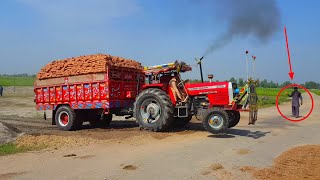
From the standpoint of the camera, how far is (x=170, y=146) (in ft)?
33.2

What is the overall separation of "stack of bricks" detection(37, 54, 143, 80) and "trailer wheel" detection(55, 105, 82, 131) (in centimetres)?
143

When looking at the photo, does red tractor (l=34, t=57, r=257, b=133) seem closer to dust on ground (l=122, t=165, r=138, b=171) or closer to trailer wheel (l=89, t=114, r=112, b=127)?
trailer wheel (l=89, t=114, r=112, b=127)

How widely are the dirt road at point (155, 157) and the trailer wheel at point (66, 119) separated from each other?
2.71m

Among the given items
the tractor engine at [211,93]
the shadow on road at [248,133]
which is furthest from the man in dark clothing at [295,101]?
the tractor engine at [211,93]

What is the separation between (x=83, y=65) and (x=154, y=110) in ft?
11.6

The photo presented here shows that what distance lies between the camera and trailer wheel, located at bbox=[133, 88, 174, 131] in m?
12.5

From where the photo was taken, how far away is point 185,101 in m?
12.7

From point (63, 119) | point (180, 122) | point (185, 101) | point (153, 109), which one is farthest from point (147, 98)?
point (63, 119)

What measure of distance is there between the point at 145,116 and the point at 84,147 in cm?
358

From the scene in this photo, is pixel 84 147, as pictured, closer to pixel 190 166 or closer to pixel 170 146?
pixel 170 146

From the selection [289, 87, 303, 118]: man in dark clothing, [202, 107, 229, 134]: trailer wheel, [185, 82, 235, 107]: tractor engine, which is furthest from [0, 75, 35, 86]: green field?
[202, 107, 229, 134]: trailer wheel

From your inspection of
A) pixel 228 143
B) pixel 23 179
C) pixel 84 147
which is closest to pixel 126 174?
pixel 23 179

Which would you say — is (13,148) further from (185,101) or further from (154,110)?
(185,101)

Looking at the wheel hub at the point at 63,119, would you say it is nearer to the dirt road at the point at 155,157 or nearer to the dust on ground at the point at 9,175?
the dirt road at the point at 155,157
